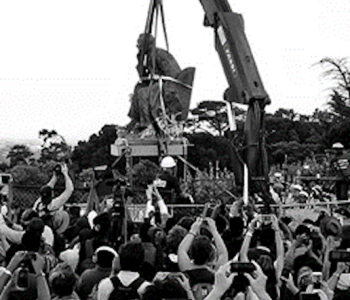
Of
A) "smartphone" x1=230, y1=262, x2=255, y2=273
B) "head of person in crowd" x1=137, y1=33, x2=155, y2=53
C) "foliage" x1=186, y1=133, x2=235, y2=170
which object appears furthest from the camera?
"foliage" x1=186, y1=133, x2=235, y2=170

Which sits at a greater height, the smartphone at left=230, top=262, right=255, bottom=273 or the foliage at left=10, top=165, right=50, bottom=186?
the foliage at left=10, top=165, right=50, bottom=186

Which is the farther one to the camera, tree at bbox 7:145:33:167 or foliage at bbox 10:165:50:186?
tree at bbox 7:145:33:167

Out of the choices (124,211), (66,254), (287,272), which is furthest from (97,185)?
(287,272)

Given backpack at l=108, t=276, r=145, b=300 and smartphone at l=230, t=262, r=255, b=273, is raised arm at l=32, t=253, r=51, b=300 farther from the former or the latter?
smartphone at l=230, t=262, r=255, b=273

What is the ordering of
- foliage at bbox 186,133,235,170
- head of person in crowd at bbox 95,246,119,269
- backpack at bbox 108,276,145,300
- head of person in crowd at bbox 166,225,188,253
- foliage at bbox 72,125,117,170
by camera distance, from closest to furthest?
backpack at bbox 108,276,145,300 < head of person in crowd at bbox 95,246,119,269 < head of person in crowd at bbox 166,225,188,253 < foliage at bbox 72,125,117,170 < foliage at bbox 186,133,235,170

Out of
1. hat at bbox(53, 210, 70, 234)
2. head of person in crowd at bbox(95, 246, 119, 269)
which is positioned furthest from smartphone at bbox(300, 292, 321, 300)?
hat at bbox(53, 210, 70, 234)

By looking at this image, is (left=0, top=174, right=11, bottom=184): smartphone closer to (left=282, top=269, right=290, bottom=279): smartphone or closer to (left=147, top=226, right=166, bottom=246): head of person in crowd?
(left=147, top=226, right=166, bottom=246): head of person in crowd

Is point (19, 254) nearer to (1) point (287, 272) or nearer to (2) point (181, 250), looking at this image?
(2) point (181, 250)

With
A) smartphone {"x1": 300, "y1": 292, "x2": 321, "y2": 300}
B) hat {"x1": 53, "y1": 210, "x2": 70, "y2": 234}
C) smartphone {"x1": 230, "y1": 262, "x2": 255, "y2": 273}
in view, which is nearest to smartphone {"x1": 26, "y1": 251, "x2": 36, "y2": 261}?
smartphone {"x1": 230, "y1": 262, "x2": 255, "y2": 273}

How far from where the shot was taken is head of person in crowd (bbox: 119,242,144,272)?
5.39m

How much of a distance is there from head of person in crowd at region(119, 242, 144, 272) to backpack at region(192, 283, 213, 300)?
0.47 m

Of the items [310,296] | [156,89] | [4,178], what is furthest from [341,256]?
[156,89]

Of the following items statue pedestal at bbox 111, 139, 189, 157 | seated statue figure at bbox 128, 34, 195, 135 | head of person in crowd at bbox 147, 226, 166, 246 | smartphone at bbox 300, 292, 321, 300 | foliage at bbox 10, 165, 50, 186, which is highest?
seated statue figure at bbox 128, 34, 195, 135

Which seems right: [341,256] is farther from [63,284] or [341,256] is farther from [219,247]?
[63,284]
